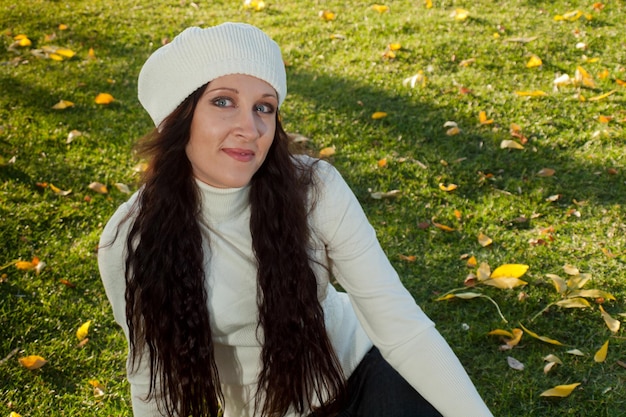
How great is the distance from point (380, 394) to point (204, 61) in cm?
110

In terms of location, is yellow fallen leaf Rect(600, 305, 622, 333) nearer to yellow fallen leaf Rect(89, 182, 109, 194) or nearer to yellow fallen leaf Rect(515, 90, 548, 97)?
yellow fallen leaf Rect(515, 90, 548, 97)

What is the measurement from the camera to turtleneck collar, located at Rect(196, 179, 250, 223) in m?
2.51

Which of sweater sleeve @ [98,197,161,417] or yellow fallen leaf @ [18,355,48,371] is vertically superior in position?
sweater sleeve @ [98,197,161,417]

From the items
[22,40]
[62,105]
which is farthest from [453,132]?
[22,40]

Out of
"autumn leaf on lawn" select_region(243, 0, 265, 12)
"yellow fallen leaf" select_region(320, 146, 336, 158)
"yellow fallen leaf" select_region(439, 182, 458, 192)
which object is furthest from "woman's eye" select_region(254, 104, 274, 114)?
"autumn leaf on lawn" select_region(243, 0, 265, 12)

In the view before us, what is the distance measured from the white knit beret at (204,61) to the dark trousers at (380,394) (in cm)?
93

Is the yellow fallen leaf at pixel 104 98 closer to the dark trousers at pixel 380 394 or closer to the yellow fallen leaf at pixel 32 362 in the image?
the yellow fallen leaf at pixel 32 362

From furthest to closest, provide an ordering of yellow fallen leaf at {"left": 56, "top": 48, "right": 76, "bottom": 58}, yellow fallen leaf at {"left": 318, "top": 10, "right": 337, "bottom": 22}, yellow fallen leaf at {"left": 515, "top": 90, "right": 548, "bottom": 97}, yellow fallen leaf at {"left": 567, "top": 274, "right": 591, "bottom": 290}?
yellow fallen leaf at {"left": 318, "top": 10, "right": 337, "bottom": 22} → yellow fallen leaf at {"left": 56, "top": 48, "right": 76, "bottom": 58} → yellow fallen leaf at {"left": 515, "top": 90, "right": 548, "bottom": 97} → yellow fallen leaf at {"left": 567, "top": 274, "right": 591, "bottom": 290}

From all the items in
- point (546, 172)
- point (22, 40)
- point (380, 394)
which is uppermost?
point (380, 394)

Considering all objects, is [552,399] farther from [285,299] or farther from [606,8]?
[606,8]

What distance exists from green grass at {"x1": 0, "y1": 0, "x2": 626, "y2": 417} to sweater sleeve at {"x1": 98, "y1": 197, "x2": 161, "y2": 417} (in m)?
0.57

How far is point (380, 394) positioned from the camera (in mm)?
2568

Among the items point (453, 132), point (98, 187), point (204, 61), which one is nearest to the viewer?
point (204, 61)

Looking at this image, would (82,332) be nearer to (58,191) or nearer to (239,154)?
(58,191)
